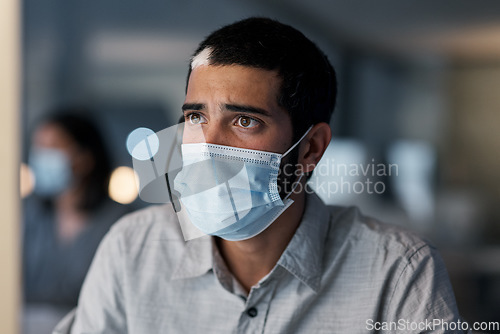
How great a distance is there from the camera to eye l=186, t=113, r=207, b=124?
Result: 3.65ft

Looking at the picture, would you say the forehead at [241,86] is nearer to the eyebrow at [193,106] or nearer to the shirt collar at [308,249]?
the eyebrow at [193,106]

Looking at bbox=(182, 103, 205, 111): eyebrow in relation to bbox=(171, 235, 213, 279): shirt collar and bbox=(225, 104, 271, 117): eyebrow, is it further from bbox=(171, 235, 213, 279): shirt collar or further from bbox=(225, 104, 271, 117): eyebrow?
bbox=(171, 235, 213, 279): shirt collar

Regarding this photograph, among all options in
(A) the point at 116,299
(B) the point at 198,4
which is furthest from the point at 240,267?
(B) the point at 198,4

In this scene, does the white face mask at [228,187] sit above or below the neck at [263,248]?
above

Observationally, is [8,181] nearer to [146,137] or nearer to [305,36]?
[146,137]

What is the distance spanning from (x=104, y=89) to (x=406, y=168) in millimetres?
1034

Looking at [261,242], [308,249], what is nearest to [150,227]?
[261,242]

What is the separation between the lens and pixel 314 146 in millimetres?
1218

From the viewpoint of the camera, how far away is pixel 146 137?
4.64ft

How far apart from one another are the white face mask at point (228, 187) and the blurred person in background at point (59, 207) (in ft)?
2.26

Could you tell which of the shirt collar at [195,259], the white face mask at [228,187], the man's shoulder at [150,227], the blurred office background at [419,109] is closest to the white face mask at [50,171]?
the blurred office background at [419,109]

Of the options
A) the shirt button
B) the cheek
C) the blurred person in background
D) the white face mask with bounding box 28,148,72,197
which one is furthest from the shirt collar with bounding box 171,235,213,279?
the white face mask with bounding box 28,148,72,197

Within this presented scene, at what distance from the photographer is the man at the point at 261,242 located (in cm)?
109

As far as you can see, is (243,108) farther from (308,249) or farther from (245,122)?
(308,249)
